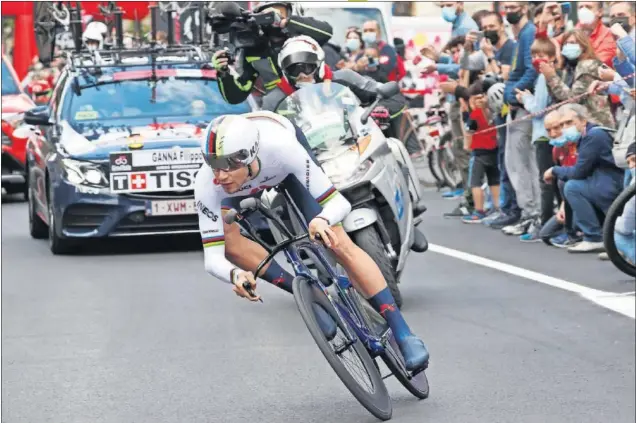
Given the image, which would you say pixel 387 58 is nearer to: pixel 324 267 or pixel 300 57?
pixel 300 57

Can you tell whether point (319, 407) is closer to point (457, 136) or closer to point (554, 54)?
point (554, 54)

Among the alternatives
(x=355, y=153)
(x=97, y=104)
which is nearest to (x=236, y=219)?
(x=355, y=153)

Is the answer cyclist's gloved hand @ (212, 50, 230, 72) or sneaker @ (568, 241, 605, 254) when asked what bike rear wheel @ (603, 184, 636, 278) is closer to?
cyclist's gloved hand @ (212, 50, 230, 72)

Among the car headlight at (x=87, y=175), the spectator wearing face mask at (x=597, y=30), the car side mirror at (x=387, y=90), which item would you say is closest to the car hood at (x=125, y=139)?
the car headlight at (x=87, y=175)

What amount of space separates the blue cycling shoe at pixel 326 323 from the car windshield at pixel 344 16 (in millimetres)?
19153

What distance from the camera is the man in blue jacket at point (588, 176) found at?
14.4m

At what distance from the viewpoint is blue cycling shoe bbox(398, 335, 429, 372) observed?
26.2 ft

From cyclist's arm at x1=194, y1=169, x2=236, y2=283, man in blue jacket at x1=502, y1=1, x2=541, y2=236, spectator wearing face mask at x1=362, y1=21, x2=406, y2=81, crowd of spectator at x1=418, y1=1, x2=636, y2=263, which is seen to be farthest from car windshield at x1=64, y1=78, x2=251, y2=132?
cyclist's arm at x1=194, y1=169, x2=236, y2=283

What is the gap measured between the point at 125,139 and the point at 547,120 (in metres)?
3.74

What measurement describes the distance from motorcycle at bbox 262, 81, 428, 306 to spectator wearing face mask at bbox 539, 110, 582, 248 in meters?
3.93

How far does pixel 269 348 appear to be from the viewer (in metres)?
9.91

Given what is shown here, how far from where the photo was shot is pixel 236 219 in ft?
23.9

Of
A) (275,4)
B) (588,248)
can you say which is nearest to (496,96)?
(588,248)

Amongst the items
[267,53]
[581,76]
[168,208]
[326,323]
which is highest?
[267,53]
